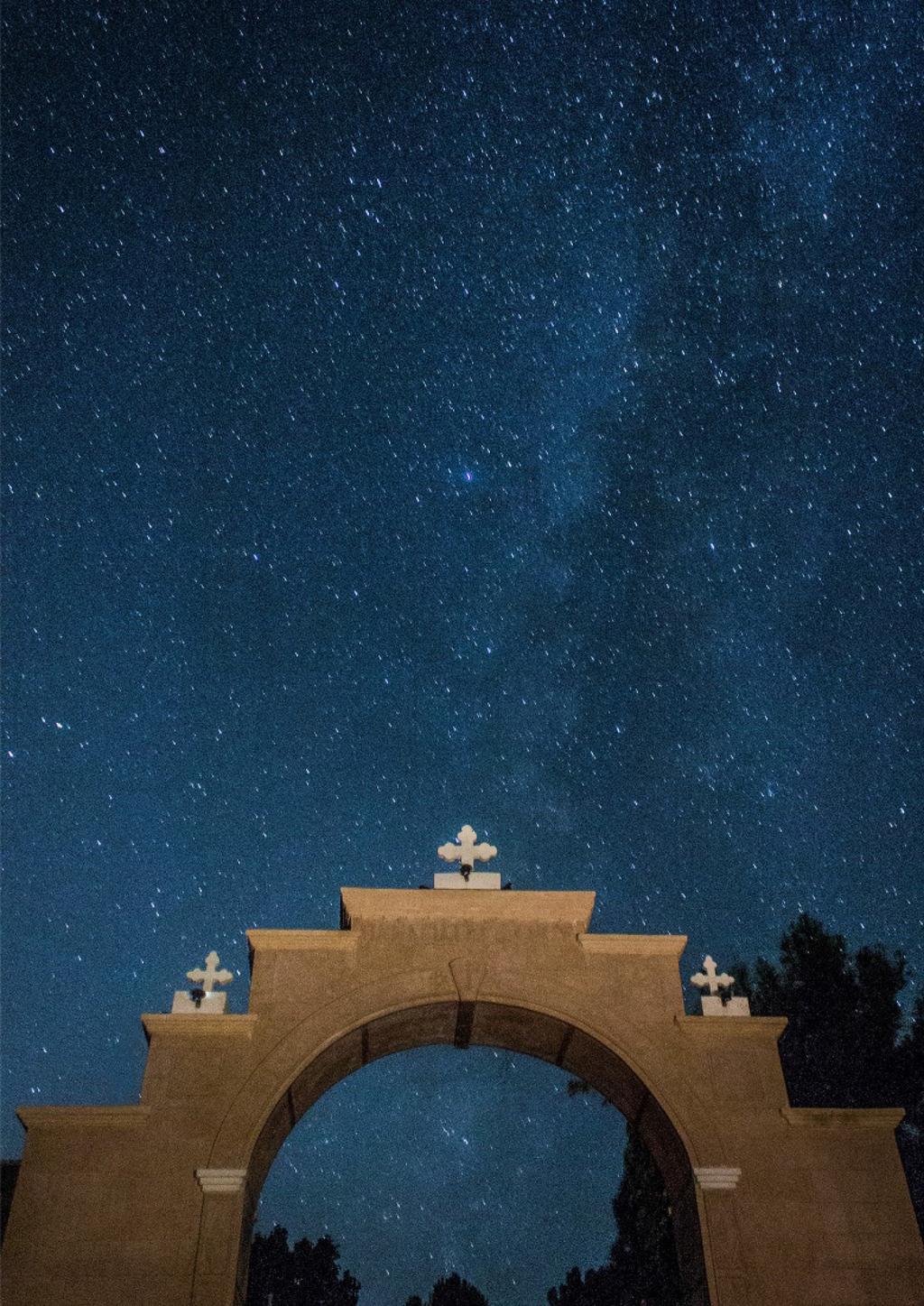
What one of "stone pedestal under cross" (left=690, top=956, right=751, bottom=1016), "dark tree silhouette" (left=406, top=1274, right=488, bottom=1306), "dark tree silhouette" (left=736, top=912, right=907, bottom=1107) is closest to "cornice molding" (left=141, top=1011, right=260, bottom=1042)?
"stone pedestal under cross" (left=690, top=956, right=751, bottom=1016)

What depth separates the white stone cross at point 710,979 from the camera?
43.8 ft

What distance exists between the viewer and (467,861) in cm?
Answer: 1401

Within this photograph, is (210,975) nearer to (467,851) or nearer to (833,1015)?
(467,851)

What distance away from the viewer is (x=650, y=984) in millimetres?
13062

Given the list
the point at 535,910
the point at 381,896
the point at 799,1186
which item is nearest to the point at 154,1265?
the point at 381,896

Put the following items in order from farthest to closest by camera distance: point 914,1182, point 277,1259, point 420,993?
point 277,1259 → point 914,1182 → point 420,993

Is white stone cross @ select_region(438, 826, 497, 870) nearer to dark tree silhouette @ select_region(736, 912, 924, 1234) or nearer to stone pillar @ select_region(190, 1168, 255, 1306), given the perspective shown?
stone pillar @ select_region(190, 1168, 255, 1306)

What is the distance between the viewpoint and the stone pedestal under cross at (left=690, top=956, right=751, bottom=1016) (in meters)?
13.0

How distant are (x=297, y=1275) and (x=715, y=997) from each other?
34004 millimetres

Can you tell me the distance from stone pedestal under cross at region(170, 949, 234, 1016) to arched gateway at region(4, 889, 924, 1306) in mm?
346

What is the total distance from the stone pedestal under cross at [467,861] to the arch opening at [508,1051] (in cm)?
154

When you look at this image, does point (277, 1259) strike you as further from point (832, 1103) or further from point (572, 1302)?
point (832, 1103)

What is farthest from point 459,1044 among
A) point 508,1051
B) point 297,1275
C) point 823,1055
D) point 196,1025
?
point 297,1275

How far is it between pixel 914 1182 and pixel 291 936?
17748 millimetres
